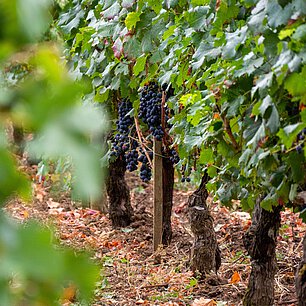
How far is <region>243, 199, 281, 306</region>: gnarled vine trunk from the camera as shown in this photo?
14.2ft

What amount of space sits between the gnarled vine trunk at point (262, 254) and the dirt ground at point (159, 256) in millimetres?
480

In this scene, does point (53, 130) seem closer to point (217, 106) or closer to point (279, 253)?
point (217, 106)

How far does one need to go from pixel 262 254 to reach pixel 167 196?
2.42 metres

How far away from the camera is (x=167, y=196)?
679 cm

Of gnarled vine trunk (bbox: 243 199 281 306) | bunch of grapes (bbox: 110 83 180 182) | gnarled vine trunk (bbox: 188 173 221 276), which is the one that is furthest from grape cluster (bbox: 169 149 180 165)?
gnarled vine trunk (bbox: 243 199 281 306)

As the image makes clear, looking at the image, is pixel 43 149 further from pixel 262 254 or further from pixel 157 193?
pixel 157 193

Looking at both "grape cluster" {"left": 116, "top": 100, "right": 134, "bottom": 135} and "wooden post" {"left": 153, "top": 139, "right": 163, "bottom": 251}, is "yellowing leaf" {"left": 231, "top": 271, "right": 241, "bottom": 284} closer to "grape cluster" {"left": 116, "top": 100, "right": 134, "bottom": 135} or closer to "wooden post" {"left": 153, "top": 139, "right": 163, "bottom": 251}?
"wooden post" {"left": 153, "top": 139, "right": 163, "bottom": 251}

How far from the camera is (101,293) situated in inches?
219

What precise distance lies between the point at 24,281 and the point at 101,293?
471cm

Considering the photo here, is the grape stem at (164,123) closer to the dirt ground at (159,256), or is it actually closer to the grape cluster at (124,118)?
the grape cluster at (124,118)

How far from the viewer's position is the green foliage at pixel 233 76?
2.77 metres

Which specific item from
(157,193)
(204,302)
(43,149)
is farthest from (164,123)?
(43,149)

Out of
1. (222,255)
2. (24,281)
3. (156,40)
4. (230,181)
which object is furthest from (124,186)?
(24,281)

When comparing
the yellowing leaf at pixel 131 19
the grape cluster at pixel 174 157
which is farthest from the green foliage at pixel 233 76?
the grape cluster at pixel 174 157
